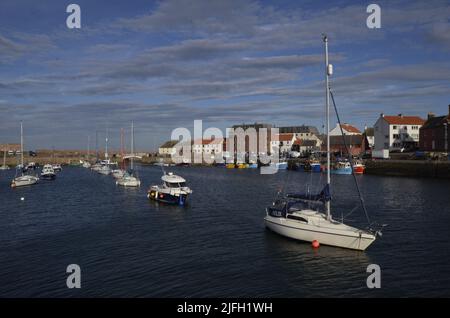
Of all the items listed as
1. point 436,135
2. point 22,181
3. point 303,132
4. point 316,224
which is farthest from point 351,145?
point 316,224

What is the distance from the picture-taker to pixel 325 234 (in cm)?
2777

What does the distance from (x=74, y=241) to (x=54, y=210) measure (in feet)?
55.8

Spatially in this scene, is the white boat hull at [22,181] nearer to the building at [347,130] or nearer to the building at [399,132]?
the building at [399,132]

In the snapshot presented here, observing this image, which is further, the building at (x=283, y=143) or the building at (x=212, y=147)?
the building at (x=212, y=147)

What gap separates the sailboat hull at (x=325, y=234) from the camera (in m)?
26.6

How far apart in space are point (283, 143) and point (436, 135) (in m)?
78.0

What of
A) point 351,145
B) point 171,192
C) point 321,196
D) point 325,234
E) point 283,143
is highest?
point 283,143

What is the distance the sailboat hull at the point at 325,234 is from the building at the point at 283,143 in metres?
140

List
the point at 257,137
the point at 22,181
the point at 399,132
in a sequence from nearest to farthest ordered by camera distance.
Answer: the point at 22,181 < the point at 399,132 < the point at 257,137

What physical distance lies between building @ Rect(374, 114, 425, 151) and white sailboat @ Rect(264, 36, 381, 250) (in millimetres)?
95458

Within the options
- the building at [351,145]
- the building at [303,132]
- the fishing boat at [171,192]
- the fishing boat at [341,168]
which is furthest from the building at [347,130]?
the fishing boat at [171,192]

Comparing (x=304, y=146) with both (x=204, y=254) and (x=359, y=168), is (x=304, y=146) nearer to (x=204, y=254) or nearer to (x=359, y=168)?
(x=359, y=168)
